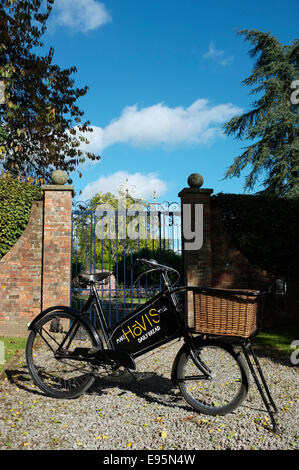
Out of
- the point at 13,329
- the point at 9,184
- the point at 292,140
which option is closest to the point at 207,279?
the point at 13,329

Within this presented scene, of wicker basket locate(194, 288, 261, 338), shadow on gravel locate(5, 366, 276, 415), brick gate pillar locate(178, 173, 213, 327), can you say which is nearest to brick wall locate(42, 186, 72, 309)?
shadow on gravel locate(5, 366, 276, 415)

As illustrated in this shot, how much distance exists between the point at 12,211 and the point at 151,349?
14.0 ft

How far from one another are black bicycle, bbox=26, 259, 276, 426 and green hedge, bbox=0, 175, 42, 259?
121 inches

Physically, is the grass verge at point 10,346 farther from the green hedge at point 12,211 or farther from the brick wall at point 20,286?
the green hedge at point 12,211

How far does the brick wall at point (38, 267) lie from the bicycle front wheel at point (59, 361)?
2.45m

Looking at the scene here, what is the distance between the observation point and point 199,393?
356 centimetres

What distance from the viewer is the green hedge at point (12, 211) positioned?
21.6 feet

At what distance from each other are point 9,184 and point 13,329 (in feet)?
8.61

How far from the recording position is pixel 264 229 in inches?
291

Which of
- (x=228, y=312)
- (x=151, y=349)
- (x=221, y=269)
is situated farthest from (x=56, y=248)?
(x=228, y=312)

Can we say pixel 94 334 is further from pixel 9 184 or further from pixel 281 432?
pixel 9 184

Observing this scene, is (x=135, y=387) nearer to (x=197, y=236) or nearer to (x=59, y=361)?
(x=59, y=361)

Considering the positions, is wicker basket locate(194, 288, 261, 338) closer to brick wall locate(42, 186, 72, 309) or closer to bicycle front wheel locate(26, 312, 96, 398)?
bicycle front wheel locate(26, 312, 96, 398)

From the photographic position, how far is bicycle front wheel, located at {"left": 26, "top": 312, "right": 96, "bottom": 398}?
3557mm
